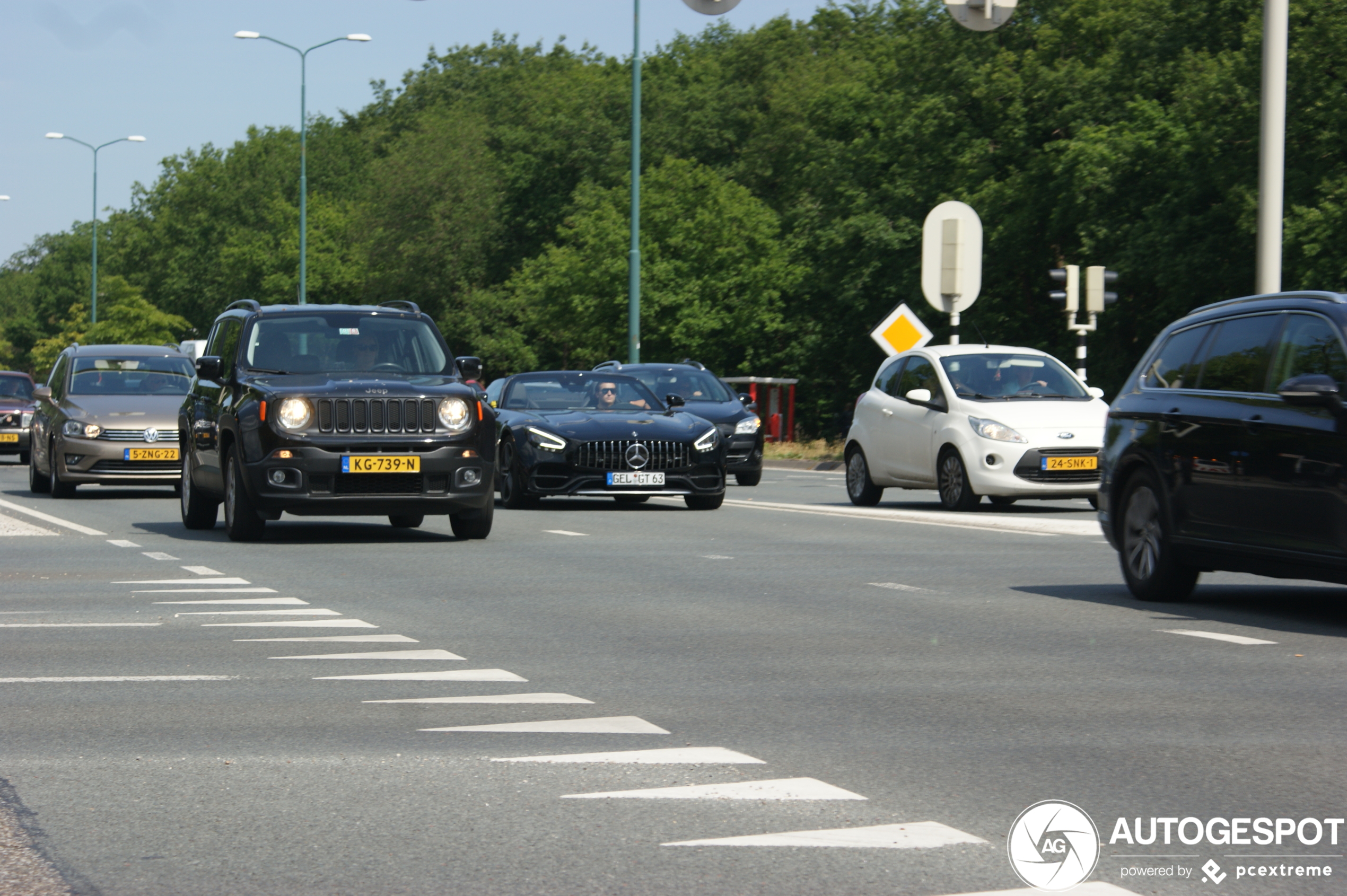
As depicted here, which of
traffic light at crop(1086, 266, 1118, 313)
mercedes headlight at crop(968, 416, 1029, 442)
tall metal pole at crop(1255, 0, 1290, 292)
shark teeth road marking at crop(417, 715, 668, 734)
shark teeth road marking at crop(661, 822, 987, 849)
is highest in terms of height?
tall metal pole at crop(1255, 0, 1290, 292)

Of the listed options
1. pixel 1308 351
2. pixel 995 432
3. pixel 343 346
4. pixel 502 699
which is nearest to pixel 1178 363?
pixel 1308 351

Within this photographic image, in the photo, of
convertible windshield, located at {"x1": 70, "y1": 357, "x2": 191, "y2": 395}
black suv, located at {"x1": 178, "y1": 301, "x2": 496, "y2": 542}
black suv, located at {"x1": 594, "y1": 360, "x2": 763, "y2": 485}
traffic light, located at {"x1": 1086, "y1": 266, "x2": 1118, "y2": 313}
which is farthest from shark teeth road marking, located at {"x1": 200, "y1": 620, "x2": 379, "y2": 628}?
traffic light, located at {"x1": 1086, "y1": 266, "x2": 1118, "y2": 313}

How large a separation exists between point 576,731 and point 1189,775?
6.72 feet

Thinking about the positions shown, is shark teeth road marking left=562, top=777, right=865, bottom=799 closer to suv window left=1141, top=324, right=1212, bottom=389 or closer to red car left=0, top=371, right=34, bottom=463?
suv window left=1141, top=324, right=1212, bottom=389

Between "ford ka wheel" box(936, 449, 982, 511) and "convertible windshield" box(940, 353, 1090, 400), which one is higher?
"convertible windshield" box(940, 353, 1090, 400)

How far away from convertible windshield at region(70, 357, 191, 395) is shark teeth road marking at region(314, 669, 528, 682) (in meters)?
16.5

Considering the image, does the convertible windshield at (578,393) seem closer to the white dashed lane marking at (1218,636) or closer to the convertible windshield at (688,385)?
the convertible windshield at (688,385)

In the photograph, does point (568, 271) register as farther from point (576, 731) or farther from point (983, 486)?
point (576, 731)

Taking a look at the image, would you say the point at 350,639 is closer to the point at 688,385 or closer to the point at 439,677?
the point at 439,677

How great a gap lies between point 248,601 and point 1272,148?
10.4 metres

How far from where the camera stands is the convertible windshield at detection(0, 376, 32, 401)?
119 ft

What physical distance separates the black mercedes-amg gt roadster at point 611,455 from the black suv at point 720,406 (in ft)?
17.9

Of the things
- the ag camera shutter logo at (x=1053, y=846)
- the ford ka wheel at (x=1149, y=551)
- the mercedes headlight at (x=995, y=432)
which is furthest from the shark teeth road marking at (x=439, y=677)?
the mercedes headlight at (x=995, y=432)

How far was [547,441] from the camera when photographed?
2006 centimetres
